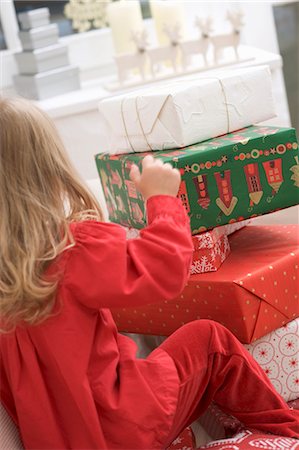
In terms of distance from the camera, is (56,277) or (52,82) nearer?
(56,277)

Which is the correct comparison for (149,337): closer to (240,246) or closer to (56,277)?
(240,246)

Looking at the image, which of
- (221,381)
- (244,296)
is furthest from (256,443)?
(244,296)

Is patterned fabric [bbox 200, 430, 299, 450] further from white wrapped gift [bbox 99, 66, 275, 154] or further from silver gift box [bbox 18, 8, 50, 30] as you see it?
silver gift box [bbox 18, 8, 50, 30]

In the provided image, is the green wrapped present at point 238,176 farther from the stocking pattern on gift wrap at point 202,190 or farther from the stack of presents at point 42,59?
the stack of presents at point 42,59

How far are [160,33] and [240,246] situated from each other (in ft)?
3.28

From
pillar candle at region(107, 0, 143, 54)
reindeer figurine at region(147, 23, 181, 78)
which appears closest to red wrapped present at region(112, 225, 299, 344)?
reindeer figurine at region(147, 23, 181, 78)

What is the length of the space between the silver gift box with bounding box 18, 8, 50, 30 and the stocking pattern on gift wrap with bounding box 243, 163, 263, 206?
1009mm

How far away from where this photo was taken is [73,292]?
987 mm

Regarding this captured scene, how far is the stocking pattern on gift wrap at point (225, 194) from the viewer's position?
1252 millimetres

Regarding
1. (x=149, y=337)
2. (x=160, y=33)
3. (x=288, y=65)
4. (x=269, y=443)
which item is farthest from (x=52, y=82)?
(x=269, y=443)

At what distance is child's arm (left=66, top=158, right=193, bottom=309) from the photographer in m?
0.98

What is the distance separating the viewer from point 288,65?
9.10 ft

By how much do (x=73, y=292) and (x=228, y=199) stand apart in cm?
38

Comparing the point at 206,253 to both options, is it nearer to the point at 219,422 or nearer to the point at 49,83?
the point at 219,422
